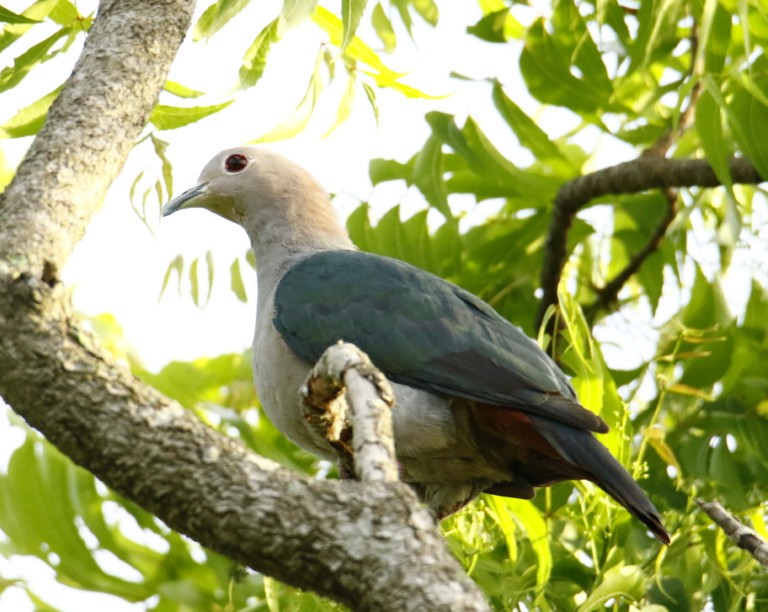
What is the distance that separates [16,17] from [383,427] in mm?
1991

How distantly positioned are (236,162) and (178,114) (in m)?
1.26

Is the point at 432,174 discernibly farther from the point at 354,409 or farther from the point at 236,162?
the point at 354,409

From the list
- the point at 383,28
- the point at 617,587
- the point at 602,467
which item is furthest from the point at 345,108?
the point at 617,587

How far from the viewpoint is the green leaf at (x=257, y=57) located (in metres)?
3.63

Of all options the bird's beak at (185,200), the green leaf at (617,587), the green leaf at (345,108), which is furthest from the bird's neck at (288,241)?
the green leaf at (617,587)

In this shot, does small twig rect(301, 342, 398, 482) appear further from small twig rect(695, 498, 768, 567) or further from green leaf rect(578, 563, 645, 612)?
A: small twig rect(695, 498, 768, 567)

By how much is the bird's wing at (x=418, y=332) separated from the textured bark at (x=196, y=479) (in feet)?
5.40

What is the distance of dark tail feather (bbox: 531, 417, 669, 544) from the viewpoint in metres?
3.22

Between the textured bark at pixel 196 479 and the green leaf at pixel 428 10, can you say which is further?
the green leaf at pixel 428 10

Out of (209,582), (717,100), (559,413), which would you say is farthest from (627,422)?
(209,582)

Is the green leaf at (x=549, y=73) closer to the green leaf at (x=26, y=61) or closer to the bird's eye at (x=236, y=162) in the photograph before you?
the bird's eye at (x=236, y=162)

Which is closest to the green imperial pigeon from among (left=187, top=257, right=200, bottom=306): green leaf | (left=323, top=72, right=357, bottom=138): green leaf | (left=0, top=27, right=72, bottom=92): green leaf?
(left=187, top=257, right=200, bottom=306): green leaf

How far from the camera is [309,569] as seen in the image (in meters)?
2.00

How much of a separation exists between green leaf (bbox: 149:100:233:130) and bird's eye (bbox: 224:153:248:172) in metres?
1.19
